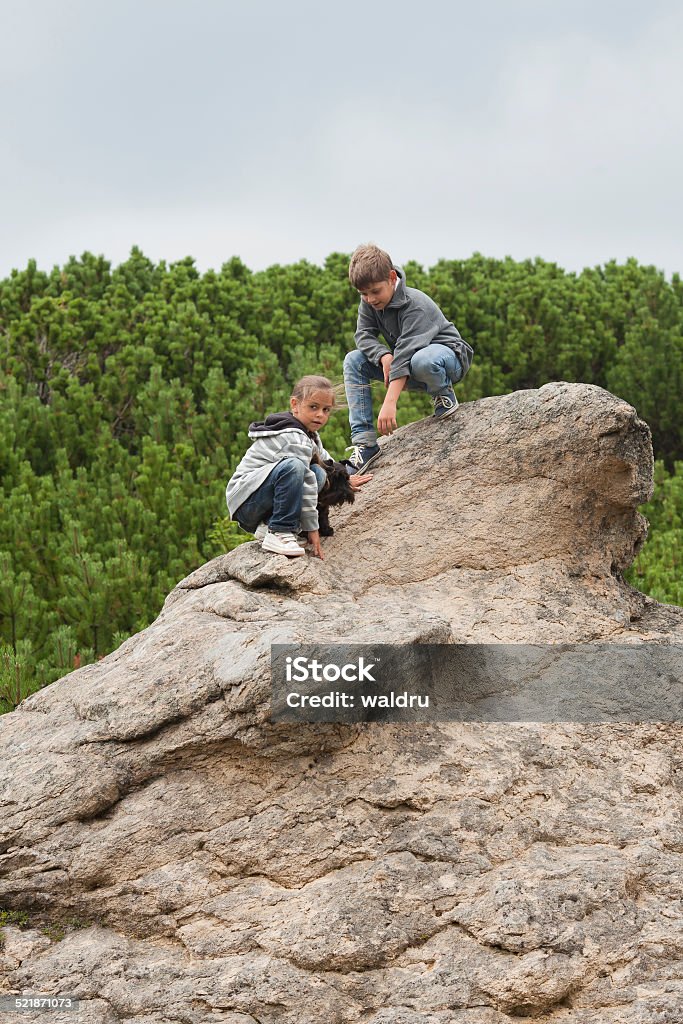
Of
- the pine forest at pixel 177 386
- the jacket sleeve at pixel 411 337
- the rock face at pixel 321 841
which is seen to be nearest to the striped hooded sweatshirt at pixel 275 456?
the rock face at pixel 321 841

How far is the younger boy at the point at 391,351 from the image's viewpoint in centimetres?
585

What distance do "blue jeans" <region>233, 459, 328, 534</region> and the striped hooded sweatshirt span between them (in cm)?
3

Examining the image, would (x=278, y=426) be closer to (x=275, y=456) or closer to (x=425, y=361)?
(x=275, y=456)

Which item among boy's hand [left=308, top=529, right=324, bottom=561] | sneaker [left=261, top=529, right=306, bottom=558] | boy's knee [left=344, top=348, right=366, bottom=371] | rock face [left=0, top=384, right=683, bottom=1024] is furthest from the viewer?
boy's knee [left=344, top=348, right=366, bottom=371]

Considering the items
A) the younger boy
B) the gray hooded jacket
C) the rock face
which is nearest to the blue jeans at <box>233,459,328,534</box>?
the rock face

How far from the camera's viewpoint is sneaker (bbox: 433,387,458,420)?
20.0 ft

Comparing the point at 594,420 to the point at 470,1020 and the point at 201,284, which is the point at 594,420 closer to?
the point at 470,1020

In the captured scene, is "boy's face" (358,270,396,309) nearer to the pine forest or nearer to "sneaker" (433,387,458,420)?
"sneaker" (433,387,458,420)

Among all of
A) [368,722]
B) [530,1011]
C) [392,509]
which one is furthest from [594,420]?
[530,1011]

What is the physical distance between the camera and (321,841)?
457cm

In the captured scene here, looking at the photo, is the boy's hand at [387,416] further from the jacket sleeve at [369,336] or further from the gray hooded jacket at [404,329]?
the jacket sleeve at [369,336]

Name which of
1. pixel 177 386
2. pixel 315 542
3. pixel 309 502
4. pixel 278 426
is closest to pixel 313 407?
pixel 278 426

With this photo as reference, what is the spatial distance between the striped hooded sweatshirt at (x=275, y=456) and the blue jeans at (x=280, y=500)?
3 centimetres

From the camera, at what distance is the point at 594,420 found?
564 cm
